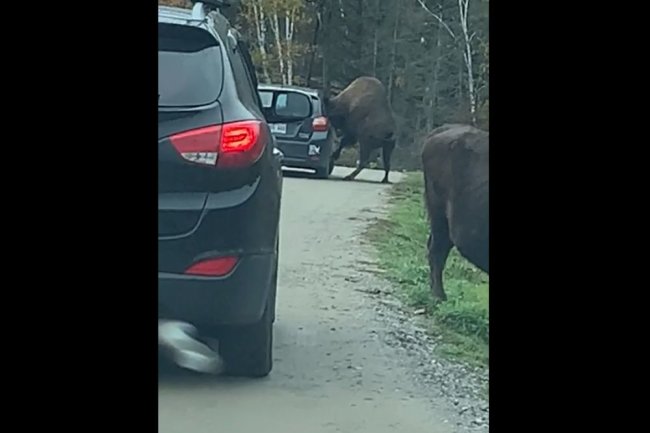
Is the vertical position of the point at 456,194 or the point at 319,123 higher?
the point at 319,123

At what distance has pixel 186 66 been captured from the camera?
9.66ft

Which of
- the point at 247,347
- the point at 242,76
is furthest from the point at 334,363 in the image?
the point at 242,76

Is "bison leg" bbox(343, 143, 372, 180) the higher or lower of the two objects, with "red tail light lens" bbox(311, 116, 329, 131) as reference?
lower

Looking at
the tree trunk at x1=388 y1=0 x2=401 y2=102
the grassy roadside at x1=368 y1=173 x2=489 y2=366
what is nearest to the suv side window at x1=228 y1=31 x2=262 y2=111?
the tree trunk at x1=388 y1=0 x2=401 y2=102

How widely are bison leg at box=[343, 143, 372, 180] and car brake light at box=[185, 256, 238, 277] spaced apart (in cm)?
40

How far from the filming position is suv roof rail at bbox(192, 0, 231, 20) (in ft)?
9.67

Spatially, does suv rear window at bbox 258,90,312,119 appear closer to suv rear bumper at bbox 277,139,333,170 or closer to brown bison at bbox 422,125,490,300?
suv rear bumper at bbox 277,139,333,170

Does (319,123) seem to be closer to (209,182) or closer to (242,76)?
(242,76)

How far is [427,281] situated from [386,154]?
343mm

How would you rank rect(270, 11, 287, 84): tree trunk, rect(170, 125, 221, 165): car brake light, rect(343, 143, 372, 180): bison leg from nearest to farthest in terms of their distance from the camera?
1. rect(170, 125, 221, 165): car brake light
2. rect(270, 11, 287, 84): tree trunk
3. rect(343, 143, 372, 180): bison leg
